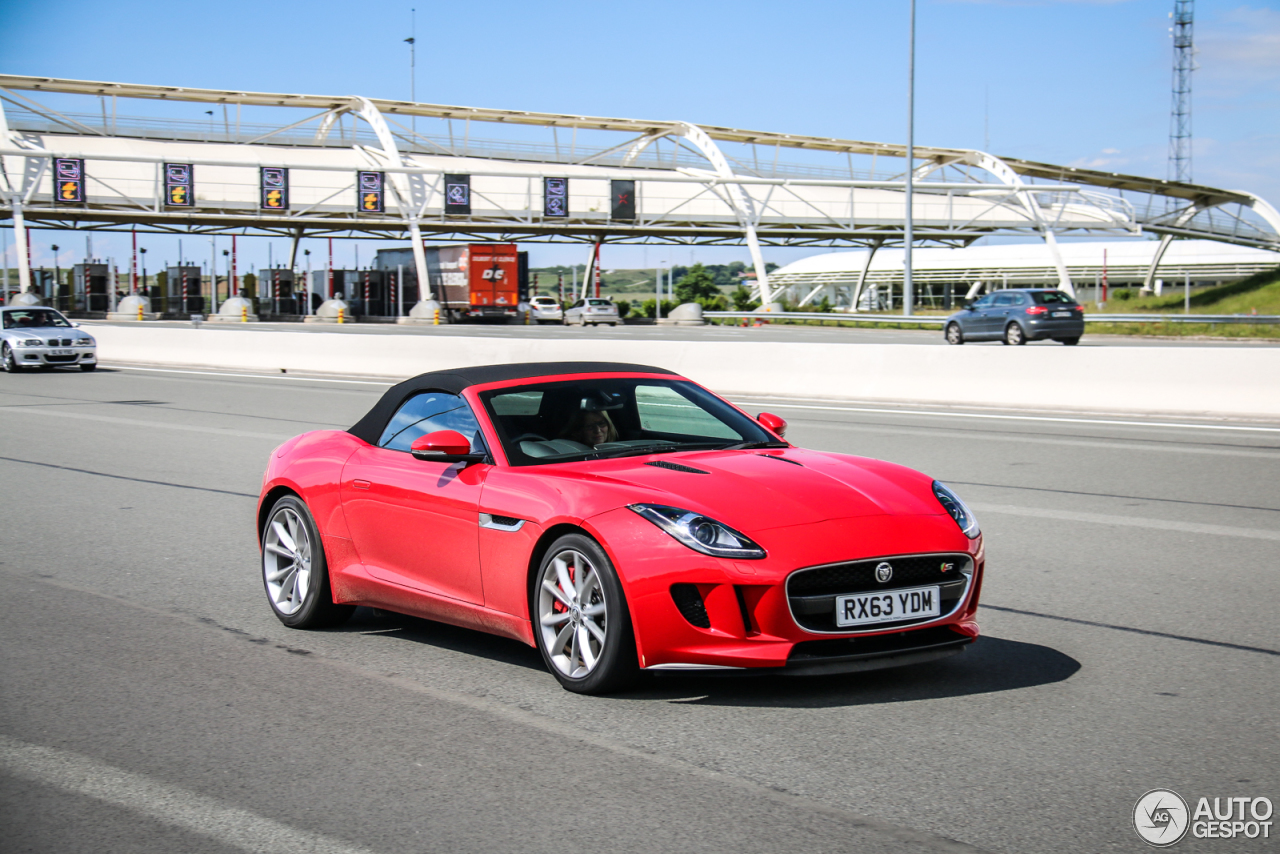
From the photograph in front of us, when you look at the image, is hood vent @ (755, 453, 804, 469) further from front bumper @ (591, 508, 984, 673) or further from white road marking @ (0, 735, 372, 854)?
white road marking @ (0, 735, 372, 854)

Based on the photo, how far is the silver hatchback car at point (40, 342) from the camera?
28.8 meters

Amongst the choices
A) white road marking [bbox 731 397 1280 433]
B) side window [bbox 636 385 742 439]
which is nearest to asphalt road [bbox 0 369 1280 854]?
side window [bbox 636 385 742 439]

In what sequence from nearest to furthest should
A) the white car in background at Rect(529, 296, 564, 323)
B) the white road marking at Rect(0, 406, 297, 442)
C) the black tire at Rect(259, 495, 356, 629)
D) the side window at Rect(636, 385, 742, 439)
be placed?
the side window at Rect(636, 385, 742, 439)
the black tire at Rect(259, 495, 356, 629)
the white road marking at Rect(0, 406, 297, 442)
the white car in background at Rect(529, 296, 564, 323)

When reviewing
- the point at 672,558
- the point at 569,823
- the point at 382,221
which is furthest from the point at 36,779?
the point at 382,221

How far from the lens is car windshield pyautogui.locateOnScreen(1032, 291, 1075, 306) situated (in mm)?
33719

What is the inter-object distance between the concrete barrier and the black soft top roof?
13727 mm

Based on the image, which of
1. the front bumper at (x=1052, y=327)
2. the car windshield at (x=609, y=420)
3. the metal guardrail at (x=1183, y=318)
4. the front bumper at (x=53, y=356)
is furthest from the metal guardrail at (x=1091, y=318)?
the car windshield at (x=609, y=420)

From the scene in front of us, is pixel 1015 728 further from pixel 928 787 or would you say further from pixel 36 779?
pixel 36 779

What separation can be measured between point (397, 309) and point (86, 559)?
67190mm

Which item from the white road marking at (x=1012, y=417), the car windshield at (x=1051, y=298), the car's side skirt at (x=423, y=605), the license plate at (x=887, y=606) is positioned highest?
the car windshield at (x=1051, y=298)

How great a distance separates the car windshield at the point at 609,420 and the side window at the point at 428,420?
0.13m

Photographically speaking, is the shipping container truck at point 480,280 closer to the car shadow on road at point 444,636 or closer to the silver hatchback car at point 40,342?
the silver hatchback car at point 40,342

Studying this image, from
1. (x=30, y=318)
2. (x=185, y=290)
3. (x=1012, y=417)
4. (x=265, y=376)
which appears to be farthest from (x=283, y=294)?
(x=1012, y=417)

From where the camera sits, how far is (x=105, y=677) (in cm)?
545
